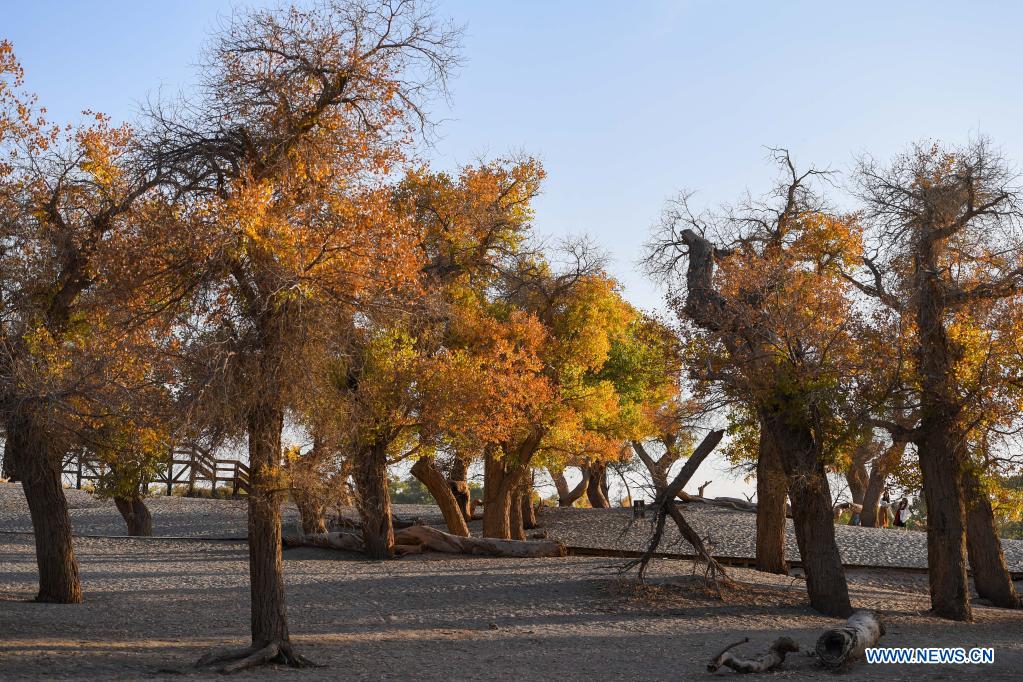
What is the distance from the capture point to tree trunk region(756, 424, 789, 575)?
21.0 metres

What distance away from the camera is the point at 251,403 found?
11680 mm

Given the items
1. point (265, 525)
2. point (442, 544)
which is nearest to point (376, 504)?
point (442, 544)

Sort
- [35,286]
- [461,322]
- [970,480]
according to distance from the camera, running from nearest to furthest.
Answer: [35,286], [970,480], [461,322]

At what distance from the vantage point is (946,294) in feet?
58.5

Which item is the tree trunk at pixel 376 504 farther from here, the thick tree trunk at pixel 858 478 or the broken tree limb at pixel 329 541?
the thick tree trunk at pixel 858 478

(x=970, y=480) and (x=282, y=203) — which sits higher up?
(x=282, y=203)

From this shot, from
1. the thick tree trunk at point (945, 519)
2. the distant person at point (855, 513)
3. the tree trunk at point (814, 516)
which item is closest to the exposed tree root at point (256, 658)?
the tree trunk at point (814, 516)

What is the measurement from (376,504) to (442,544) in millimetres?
2576

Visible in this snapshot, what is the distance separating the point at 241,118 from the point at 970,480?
14.6m

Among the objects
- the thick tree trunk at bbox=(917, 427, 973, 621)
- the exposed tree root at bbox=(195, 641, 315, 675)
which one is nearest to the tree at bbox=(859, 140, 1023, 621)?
the thick tree trunk at bbox=(917, 427, 973, 621)

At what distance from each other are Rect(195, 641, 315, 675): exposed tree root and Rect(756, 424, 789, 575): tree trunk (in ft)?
37.5

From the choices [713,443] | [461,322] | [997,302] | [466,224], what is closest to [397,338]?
[461,322]

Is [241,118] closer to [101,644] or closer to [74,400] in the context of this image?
[74,400]

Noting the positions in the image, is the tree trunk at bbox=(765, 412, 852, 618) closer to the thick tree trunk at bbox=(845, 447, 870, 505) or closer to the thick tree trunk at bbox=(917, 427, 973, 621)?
the thick tree trunk at bbox=(917, 427, 973, 621)
